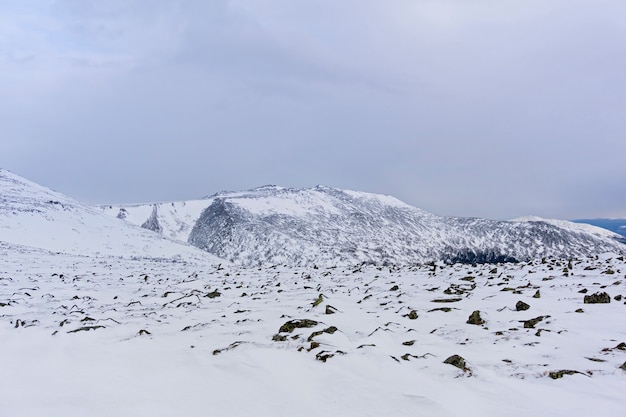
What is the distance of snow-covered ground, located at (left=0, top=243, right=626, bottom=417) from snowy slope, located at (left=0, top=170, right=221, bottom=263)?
31.9m

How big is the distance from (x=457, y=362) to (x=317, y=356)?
7.15 feet

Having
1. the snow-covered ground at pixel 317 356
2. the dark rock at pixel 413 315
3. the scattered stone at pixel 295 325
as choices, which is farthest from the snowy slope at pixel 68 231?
the dark rock at pixel 413 315

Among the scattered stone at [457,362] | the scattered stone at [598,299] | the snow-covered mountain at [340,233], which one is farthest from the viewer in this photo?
the snow-covered mountain at [340,233]

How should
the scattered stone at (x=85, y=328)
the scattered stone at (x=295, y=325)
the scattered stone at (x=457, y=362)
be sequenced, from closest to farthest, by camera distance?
1. the scattered stone at (x=457, y=362)
2. the scattered stone at (x=295, y=325)
3. the scattered stone at (x=85, y=328)

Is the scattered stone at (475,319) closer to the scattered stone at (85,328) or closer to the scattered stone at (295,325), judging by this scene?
the scattered stone at (295,325)

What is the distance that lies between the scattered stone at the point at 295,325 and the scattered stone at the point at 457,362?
2977 millimetres

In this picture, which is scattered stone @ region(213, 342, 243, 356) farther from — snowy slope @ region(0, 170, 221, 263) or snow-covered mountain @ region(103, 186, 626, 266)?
snow-covered mountain @ region(103, 186, 626, 266)

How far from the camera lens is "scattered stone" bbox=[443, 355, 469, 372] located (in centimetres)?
532

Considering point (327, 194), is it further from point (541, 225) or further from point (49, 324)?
point (49, 324)

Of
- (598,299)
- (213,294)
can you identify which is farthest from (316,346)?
(598,299)

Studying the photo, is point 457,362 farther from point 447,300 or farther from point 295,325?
point 447,300

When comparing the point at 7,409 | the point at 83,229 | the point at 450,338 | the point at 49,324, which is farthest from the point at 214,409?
the point at 83,229

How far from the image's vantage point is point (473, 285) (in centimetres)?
1351

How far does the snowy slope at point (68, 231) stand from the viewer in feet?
125
